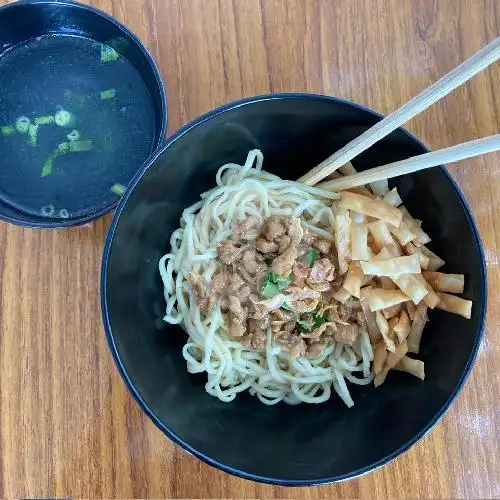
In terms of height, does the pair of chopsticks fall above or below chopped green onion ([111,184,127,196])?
above

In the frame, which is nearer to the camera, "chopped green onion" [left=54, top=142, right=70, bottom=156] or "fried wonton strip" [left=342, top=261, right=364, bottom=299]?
"fried wonton strip" [left=342, top=261, right=364, bottom=299]

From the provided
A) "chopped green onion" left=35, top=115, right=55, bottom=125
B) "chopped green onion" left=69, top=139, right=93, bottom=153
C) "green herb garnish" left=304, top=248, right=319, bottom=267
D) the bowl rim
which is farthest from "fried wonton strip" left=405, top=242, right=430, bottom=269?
"chopped green onion" left=35, top=115, right=55, bottom=125

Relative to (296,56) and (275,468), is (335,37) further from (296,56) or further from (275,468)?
(275,468)

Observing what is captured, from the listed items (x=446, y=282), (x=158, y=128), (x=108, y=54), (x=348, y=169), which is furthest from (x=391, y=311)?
(x=108, y=54)

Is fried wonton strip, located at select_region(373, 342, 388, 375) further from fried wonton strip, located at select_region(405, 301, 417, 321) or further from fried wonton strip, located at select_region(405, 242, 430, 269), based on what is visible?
fried wonton strip, located at select_region(405, 242, 430, 269)

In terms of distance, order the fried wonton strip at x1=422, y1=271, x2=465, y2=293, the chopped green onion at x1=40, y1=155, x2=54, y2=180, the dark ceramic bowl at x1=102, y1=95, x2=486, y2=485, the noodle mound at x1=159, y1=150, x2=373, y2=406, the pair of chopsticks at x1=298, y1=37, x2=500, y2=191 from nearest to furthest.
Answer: the pair of chopsticks at x1=298, y1=37, x2=500, y2=191, the dark ceramic bowl at x1=102, y1=95, x2=486, y2=485, the fried wonton strip at x1=422, y1=271, x2=465, y2=293, the noodle mound at x1=159, y1=150, x2=373, y2=406, the chopped green onion at x1=40, y1=155, x2=54, y2=180

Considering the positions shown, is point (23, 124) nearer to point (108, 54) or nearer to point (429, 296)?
point (108, 54)

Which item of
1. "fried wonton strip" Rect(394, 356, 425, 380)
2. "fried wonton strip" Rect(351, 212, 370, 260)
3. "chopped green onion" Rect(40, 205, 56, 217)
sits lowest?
"fried wonton strip" Rect(394, 356, 425, 380)

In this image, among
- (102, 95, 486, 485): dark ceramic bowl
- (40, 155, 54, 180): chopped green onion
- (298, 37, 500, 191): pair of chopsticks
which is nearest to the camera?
(298, 37, 500, 191): pair of chopsticks
